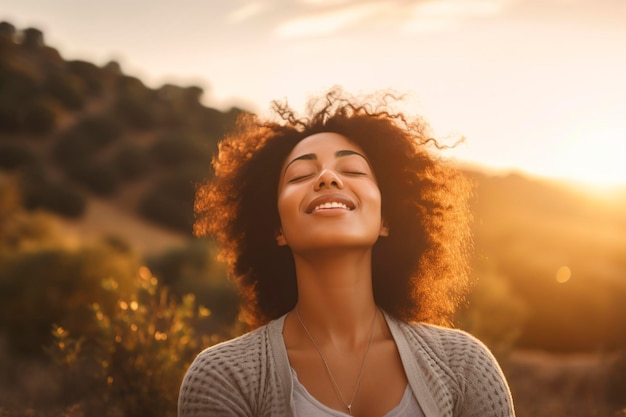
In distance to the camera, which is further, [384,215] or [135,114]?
[135,114]

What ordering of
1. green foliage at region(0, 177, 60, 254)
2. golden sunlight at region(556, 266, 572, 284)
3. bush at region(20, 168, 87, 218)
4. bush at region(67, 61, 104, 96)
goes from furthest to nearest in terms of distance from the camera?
1. bush at region(67, 61, 104, 96)
2. bush at region(20, 168, 87, 218)
3. green foliage at region(0, 177, 60, 254)
4. golden sunlight at region(556, 266, 572, 284)

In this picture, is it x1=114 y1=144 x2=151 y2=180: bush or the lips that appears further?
x1=114 y1=144 x2=151 y2=180: bush

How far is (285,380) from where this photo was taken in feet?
8.80

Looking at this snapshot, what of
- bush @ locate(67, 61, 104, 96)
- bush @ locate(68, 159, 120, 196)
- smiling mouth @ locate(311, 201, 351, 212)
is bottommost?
smiling mouth @ locate(311, 201, 351, 212)

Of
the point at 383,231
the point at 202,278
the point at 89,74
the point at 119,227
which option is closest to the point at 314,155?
the point at 383,231

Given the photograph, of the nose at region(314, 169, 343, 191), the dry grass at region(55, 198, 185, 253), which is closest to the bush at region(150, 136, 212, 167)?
the dry grass at region(55, 198, 185, 253)

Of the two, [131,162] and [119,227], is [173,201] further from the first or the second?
[131,162]

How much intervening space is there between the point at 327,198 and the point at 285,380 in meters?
0.80

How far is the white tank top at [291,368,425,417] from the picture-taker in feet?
8.55

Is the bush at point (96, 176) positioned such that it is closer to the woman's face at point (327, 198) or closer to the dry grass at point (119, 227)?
the dry grass at point (119, 227)

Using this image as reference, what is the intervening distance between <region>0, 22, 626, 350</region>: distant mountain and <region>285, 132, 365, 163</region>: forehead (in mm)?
11306

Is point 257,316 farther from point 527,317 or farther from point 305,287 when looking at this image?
point 527,317

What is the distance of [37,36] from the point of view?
47.9m

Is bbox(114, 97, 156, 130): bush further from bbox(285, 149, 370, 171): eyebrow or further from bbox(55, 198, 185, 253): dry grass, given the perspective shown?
bbox(285, 149, 370, 171): eyebrow
